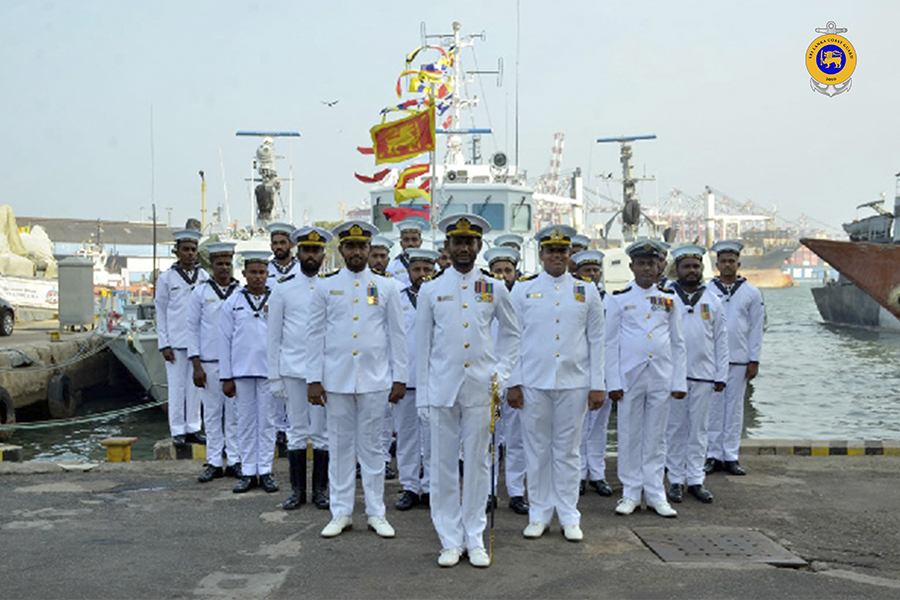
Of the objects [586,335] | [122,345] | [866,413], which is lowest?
[866,413]

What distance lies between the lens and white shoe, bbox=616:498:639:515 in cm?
647

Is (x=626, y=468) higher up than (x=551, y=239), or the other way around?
(x=551, y=239)

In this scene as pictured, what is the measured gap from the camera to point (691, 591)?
15.1 ft

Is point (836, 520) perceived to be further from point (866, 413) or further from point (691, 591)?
point (866, 413)

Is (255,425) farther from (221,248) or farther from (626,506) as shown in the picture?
(626,506)

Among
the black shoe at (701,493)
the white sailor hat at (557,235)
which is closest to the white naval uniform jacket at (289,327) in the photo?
the white sailor hat at (557,235)

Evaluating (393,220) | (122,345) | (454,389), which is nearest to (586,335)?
(454,389)

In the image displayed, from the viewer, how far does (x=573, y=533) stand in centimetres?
573

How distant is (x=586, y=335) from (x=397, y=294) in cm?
118

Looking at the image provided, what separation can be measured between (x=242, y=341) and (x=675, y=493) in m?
3.29

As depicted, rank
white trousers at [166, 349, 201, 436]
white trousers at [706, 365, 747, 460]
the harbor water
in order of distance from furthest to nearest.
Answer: the harbor water < white trousers at [166, 349, 201, 436] < white trousers at [706, 365, 747, 460]

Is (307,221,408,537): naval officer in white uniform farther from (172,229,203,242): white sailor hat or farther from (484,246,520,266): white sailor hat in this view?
(172,229,203,242): white sailor hat

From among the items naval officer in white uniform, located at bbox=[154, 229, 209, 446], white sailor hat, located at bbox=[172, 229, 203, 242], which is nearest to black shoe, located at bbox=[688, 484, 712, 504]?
naval officer in white uniform, located at bbox=[154, 229, 209, 446]

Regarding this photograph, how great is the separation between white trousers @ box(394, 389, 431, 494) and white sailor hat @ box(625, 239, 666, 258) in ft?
6.01
